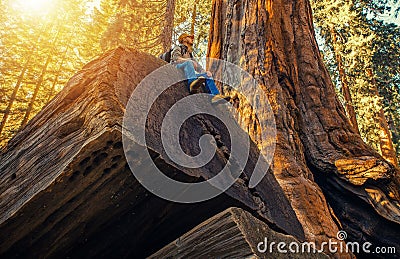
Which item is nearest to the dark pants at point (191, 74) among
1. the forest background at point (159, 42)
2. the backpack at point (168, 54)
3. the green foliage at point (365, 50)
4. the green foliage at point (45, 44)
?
A: the backpack at point (168, 54)

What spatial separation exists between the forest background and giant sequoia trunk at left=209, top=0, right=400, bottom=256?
454cm

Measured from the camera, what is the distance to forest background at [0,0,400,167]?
1057 centimetres

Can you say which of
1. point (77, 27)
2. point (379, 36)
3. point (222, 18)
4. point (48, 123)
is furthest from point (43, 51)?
point (48, 123)

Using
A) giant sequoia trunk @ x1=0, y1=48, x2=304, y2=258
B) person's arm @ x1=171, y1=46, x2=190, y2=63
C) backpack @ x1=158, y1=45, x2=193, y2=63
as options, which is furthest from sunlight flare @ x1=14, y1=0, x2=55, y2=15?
giant sequoia trunk @ x1=0, y1=48, x2=304, y2=258

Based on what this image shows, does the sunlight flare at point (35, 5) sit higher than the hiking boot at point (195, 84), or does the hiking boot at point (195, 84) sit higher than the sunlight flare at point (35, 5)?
the sunlight flare at point (35, 5)

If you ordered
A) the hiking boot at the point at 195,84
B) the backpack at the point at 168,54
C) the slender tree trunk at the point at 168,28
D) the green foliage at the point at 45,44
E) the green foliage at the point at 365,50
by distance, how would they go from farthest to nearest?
the green foliage at the point at 45,44, the green foliage at the point at 365,50, the slender tree trunk at the point at 168,28, the backpack at the point at 168,54, the hiking boot at the point at 195,84

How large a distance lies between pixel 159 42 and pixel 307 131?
625cm

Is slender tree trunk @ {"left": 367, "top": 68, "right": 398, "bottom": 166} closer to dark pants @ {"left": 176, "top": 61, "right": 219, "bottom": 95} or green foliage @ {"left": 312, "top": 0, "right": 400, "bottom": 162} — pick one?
green foliage @ {"left": 312, "top": 0, "right": 400, "bottom": 162}

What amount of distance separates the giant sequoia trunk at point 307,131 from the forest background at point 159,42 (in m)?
4.54

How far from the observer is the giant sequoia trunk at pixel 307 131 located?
2801 millimetres

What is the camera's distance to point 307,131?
3537 millimetres

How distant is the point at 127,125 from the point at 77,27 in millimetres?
18668

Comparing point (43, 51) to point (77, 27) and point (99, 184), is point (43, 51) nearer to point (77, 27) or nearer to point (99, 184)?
point (77, 27)

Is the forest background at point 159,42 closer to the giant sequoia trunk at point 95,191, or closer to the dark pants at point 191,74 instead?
the dark pants at point 191,74
